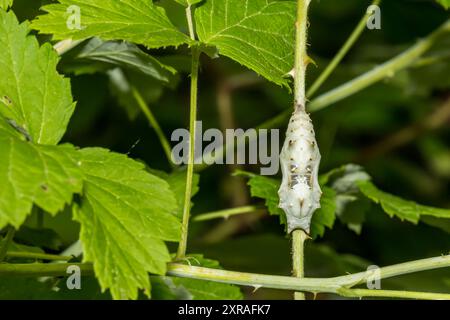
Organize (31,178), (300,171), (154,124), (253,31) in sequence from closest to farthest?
(31,178) → (300,171) → (253,31) → (154,124)

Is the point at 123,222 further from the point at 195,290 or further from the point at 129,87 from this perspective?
the point at 129,87

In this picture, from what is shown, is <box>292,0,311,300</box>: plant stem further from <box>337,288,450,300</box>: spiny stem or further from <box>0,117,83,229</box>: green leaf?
<box>0,117,83,229</box>: green leaf

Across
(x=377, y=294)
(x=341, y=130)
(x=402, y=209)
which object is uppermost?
(x=341, y=130)

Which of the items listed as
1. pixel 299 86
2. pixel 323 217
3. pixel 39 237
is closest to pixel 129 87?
pixel 39 237

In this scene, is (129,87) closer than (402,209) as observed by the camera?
No

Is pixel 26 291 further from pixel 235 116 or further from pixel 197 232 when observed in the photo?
pixel 235 116

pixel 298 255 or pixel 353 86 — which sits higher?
pixel 353 86

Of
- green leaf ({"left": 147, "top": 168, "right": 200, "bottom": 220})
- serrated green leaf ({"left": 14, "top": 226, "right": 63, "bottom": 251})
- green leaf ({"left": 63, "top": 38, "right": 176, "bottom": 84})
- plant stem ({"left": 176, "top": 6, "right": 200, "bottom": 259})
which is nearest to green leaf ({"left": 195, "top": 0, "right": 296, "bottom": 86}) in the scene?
plant stem ({"left": 176, "top": 6, "right": 200, "bottom": 259})
